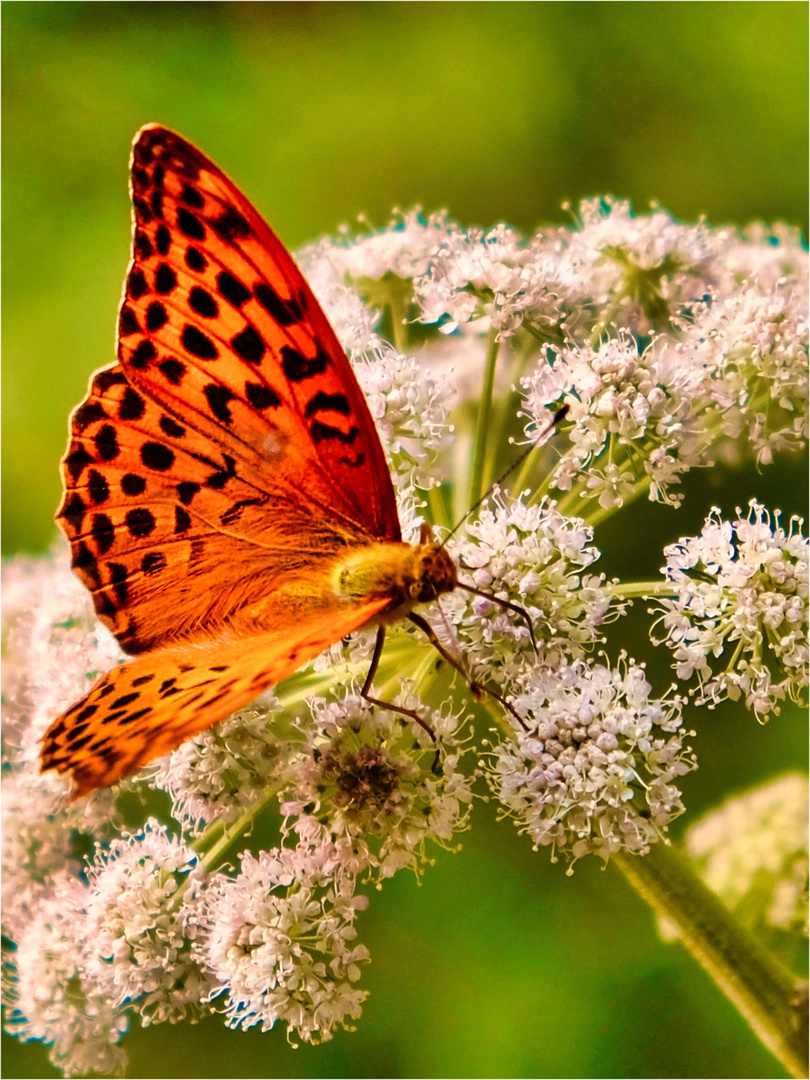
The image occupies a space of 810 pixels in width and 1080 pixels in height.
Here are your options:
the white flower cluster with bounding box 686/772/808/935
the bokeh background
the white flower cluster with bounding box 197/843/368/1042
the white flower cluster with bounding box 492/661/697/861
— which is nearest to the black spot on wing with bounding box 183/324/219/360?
the white flower cluster with bounding box 492/661/697/861

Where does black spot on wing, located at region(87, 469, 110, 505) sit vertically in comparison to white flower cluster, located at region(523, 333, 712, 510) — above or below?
above

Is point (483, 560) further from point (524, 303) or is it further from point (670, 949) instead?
point (670, 949)

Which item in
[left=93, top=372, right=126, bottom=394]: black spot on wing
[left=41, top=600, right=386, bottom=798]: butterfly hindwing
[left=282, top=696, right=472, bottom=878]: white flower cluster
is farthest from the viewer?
[left=93, top=372, right=126, bottom=394]: black spot on wing

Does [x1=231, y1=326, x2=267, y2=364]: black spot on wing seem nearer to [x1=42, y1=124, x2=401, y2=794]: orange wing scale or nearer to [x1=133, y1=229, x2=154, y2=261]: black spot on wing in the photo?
[x1=42, y1=124, x2=401, y2=794]: orange wing scale

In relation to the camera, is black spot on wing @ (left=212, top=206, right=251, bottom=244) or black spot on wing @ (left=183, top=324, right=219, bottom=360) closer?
black spot on wing @ (left=212, top=206, right=251, bottom=244)

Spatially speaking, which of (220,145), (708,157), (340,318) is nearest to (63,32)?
(220,145)

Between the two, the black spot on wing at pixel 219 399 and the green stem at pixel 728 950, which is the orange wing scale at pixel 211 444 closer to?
the black spot on wing at pixel 219 399

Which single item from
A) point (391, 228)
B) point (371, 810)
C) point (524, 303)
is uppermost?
point (391, 228)

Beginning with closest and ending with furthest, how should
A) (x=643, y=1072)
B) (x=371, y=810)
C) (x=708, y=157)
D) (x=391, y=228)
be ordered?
1. (x=371, y=810)
2. (x=643, y=1072)
3. (x=391, y=228)
4. (x=708, y=157)
